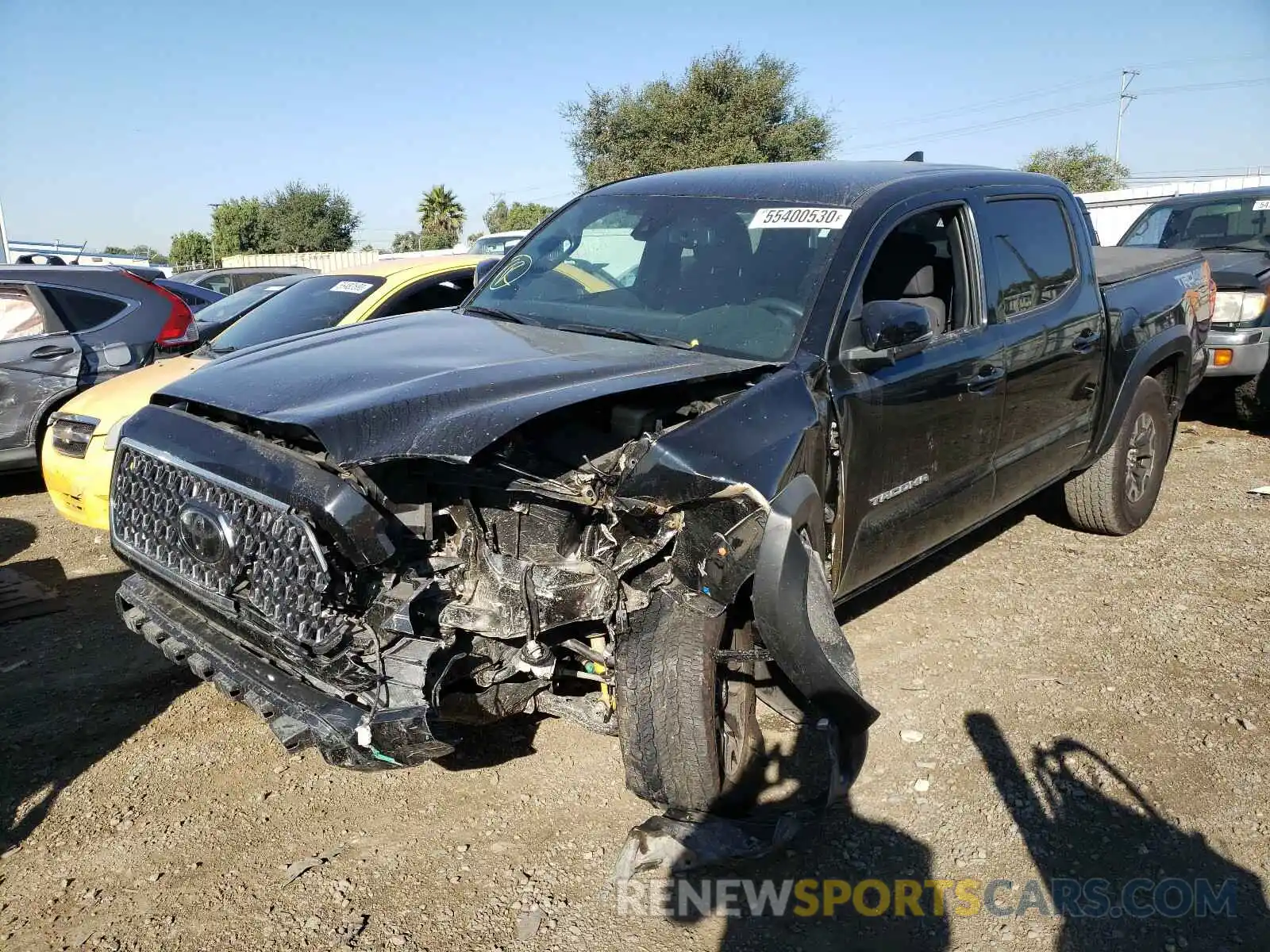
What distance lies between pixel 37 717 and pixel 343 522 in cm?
208

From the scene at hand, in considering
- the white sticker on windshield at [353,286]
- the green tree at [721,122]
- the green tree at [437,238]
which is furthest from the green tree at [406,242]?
the white sticker on windshield at [353,286]

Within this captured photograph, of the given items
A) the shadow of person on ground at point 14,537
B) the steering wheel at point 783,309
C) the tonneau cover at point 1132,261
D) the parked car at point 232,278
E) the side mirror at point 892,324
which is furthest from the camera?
the parked car at point 232,278

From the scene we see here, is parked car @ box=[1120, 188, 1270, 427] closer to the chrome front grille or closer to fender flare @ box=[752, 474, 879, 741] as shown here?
fender flare @ box=[752, 474, 879, 741]

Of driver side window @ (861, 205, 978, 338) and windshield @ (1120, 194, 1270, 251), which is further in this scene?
windshield @ (1120, 194, 1270, 251)

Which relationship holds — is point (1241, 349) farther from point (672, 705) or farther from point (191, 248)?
point (191, 248)

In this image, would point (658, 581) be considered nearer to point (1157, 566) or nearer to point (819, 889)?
point (819, 889)

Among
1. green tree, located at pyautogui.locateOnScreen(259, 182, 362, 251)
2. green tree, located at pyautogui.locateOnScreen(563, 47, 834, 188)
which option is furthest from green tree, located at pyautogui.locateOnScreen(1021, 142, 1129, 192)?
green tree, located at pyautogui.locateOnScreen(259, 182, 362, 251)

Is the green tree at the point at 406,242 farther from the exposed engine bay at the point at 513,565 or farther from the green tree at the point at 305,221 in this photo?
the exposed engine bay at the point at 513,565

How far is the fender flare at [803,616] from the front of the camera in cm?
258

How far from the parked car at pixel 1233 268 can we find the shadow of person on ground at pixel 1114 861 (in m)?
5.48

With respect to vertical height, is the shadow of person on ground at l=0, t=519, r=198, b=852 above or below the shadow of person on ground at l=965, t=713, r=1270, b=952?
above

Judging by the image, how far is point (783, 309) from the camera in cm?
326

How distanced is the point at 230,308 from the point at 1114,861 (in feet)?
26.5

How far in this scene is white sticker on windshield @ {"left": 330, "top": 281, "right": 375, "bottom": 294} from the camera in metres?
6.09
